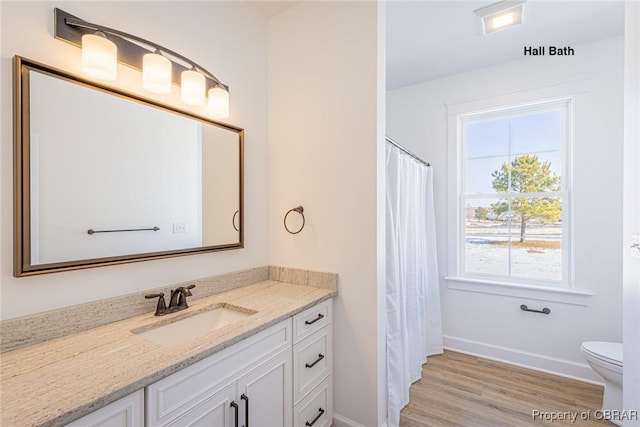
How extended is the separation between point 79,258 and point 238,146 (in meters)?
1.00

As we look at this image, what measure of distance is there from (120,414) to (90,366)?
189 millimetres

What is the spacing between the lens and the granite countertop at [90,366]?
27.2 inches

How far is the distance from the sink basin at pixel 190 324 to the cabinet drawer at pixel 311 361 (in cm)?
35

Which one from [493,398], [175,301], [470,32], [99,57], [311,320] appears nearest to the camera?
[99,57]

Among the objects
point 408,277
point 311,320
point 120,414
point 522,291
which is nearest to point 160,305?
point 120,414

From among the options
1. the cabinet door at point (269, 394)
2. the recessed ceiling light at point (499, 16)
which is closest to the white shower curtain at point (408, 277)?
Result: the cabinet door at point (269, 394)

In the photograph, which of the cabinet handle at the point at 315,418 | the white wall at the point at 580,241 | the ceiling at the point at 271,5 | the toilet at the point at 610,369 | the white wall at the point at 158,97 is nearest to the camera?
the white wall at the point at 158,97

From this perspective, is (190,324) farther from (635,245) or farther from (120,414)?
(635,245)

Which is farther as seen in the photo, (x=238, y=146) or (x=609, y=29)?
(x=609, y=29)

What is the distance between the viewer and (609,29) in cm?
210

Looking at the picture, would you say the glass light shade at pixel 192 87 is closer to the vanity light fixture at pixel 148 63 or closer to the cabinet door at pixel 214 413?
the vanity light fixture at pixel 148 63

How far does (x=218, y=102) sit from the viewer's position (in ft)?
5.16

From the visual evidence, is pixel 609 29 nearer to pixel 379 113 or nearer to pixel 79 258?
pixel 379 113

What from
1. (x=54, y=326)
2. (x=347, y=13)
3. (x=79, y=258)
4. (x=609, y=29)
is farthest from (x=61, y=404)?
(x=609, y=29)
